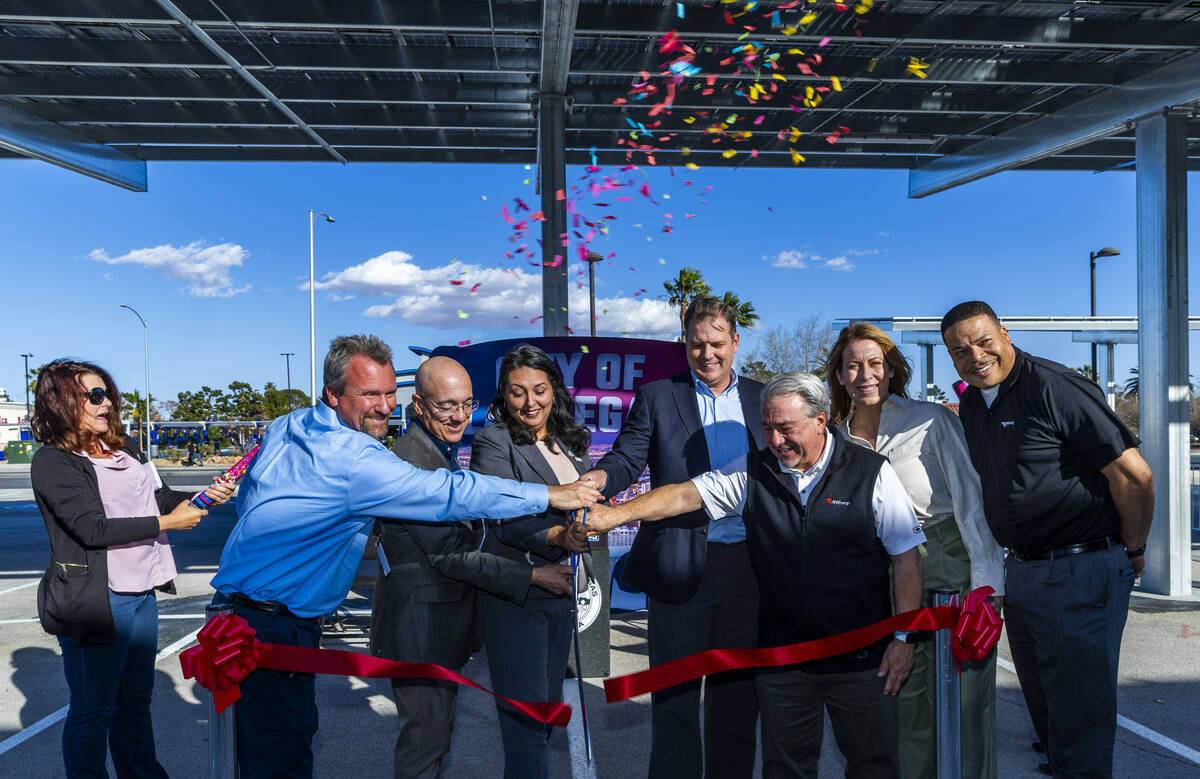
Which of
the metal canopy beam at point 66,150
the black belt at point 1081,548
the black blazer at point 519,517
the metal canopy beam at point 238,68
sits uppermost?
the metal canopy beam at point 238,68

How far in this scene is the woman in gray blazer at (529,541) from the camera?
3.01 metres

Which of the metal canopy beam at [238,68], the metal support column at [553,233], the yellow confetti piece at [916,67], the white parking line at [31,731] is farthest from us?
the metal support column at [553,233]

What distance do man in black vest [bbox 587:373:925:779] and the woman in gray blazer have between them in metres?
0.80

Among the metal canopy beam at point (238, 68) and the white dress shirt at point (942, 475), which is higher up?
the metal canopy beam at point (238, 68)

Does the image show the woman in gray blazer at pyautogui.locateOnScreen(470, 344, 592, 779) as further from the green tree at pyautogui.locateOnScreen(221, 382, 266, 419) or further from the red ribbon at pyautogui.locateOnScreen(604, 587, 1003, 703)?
the green tree at pyautogui.locateOnScreen(221, 382, 266, 419)

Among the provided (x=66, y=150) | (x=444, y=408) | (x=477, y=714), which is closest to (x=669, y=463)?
(x=444, y=408)

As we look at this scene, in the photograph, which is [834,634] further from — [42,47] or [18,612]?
[18,612]

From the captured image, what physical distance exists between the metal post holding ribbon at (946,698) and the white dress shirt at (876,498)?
0.74 ft

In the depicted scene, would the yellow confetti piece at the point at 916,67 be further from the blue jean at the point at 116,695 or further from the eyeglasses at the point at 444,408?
the blue jean at the point at 116,695

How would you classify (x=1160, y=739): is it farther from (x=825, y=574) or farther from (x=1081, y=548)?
(x=825, y=574)

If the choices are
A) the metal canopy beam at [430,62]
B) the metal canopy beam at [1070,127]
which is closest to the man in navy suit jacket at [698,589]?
the metal canopy beam at [430,62]

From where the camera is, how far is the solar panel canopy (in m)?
6.68

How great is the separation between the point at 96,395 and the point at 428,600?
66.9 inches

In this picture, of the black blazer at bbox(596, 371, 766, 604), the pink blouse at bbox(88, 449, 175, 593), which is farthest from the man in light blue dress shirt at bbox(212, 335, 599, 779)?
the pink blouse at bbox(88, 449, 175, 593)
